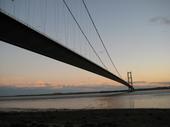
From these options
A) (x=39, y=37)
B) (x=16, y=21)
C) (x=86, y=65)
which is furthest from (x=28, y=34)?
(x=86, y=65)

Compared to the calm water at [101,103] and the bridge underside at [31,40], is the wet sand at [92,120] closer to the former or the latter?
the bridge underside at [31,40]

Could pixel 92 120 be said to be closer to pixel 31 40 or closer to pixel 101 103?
pixel 31 40

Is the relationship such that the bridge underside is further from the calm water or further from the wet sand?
the calm water

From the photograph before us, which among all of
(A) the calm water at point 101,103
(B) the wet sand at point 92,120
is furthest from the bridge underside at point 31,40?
(A) the calm water at point 101,103

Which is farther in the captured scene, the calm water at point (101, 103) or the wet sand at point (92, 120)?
the calm water at point (101, 103)

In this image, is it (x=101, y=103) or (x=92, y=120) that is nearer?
(x=92, y=120)

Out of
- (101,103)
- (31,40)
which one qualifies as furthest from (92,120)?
(101,103)

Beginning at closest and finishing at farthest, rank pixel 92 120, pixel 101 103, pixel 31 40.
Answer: pixel 92 120
pixel 31 40
pixel 101 103

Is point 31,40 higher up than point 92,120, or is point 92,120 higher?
point 31,40

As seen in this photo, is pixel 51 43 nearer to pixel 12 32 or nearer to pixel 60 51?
pixel 60 51

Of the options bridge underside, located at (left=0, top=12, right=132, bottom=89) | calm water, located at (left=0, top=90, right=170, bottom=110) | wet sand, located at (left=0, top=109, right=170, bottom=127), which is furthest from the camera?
calm water, located at (left=0, top=90, right=170, bottom=110)

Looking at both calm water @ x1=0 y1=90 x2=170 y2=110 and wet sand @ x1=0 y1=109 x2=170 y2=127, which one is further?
calm water @ x1=0 y1=90 x2=170 y2=110

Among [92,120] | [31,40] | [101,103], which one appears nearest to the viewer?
[92,120]

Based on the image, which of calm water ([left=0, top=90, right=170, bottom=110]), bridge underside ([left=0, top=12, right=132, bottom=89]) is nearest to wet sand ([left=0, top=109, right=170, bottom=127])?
bridge underside ([left=0, top=12, right=132, bottom=89])
